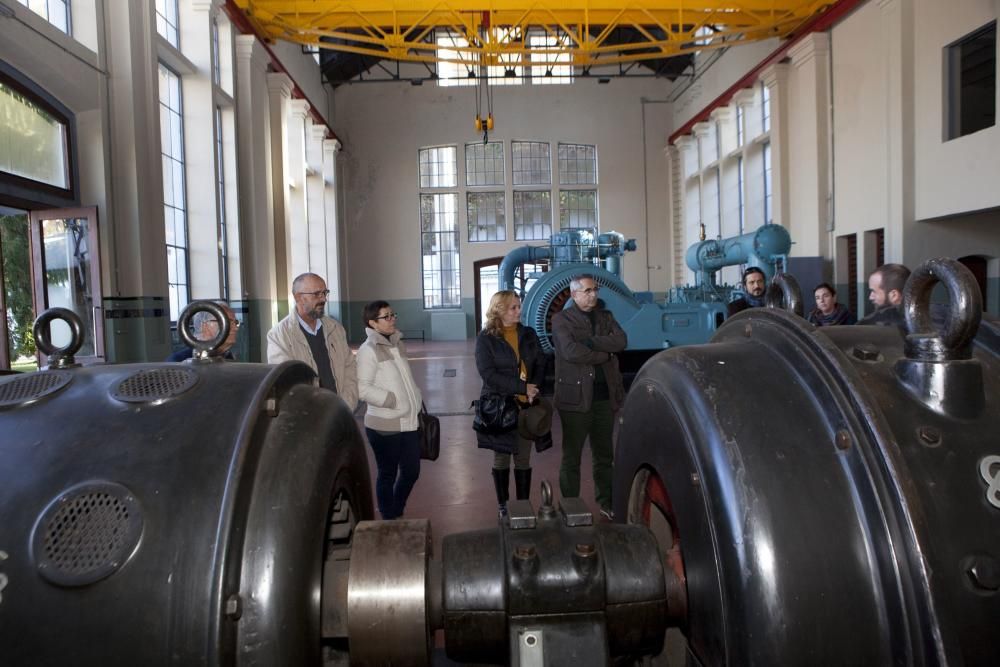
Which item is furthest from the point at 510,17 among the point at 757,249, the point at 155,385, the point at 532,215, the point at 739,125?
the point at 155,385

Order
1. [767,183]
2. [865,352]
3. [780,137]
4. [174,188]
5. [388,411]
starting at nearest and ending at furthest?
[865,352]
[388,411]
[174,188]
[780,137]
[767,183]

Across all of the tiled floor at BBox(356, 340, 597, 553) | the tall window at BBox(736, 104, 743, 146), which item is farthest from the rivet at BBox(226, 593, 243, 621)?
the tall window at BBox(736, 104, 743, 146)

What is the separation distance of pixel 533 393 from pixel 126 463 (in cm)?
256

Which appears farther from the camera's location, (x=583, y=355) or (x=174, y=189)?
(x=174, y=189)

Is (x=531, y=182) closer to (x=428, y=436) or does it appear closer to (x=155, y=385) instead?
(x=428, y=436)

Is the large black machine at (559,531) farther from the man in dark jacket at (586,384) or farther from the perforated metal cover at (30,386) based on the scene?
the man in dark jacket at (586,384)

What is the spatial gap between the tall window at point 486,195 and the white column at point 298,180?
4579 mm

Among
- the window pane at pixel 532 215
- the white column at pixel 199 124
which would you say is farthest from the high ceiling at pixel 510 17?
the window pane at pixel 532 215

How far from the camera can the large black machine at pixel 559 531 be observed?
0.78 metres

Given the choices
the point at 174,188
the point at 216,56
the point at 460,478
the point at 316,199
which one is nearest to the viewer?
the point at 460,478

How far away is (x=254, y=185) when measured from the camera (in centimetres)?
1009

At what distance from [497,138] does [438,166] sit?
5.26 ft

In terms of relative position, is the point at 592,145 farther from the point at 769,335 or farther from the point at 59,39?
the point at 769,335

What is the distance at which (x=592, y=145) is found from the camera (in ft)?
58.3
